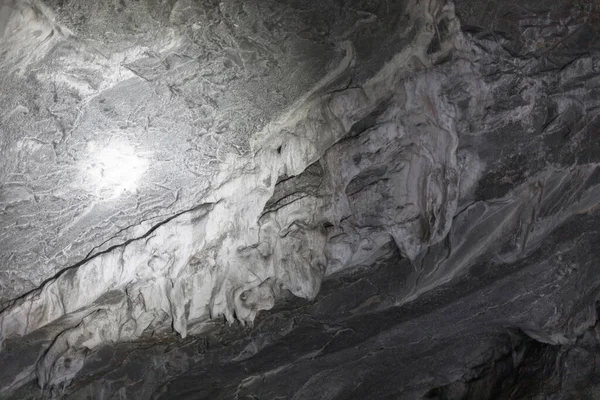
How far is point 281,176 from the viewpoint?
76.7 inches

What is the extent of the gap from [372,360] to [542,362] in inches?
24.6

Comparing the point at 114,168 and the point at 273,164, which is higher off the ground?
the point at 114,168

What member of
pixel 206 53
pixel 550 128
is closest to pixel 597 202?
pixel 550 128

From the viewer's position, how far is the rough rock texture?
1758 mm

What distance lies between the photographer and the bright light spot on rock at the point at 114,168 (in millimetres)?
1841

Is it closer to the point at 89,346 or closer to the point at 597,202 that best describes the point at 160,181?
the point at 89,346

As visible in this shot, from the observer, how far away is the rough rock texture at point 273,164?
69.2 inches

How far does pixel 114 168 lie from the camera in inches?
73.5

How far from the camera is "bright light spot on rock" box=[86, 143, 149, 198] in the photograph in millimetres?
1841

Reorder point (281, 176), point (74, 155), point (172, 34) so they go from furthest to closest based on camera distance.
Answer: point (281, 176), point (74, 155), point (172, 34)

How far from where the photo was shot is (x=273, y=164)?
190 cm

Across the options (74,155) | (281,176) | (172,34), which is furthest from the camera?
(281,176)

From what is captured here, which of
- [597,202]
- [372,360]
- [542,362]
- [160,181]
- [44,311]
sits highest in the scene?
[160,181]

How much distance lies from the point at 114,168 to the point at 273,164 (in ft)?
1.50
